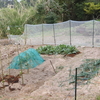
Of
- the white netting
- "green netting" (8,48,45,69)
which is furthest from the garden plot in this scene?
the white netting

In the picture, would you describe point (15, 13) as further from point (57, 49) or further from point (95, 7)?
point (57, 49)

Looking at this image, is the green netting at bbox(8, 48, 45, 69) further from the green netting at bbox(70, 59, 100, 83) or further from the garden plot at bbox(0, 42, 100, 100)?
the green netting at bbox(70, 59, 100, 83)

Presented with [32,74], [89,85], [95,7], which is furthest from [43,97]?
[95,7]

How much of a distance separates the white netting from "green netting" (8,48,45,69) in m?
1.98

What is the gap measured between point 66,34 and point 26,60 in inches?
Result: 162

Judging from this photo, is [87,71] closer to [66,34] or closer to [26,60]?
[26,60]

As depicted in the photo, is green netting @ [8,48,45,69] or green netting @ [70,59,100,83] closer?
green netting @ [70,59,100,83]

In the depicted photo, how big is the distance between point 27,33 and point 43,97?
808cm

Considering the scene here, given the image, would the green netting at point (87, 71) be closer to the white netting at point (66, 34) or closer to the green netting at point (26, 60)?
the green netting at point (26, 60)

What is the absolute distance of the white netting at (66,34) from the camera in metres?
9.22

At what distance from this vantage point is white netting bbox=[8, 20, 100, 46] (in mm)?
9219

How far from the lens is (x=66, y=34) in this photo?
32.8 feet

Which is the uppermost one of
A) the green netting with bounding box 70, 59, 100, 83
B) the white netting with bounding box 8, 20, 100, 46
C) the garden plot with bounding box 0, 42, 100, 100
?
the white netting with bounding box 8, 20, 100, 46

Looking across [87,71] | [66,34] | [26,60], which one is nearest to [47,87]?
[87,71]
